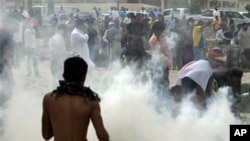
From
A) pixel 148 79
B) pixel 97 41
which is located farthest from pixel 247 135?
pixel 97 41

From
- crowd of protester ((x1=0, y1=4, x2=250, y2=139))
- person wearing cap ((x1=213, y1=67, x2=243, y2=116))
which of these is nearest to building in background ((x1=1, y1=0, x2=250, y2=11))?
crowd of protester ((x1=0, y1=4, x2=250, y2=139))

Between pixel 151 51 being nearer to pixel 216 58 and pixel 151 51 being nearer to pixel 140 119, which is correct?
pixel 140 119

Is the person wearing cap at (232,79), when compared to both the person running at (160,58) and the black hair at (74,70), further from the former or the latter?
the black hair at (74,70)

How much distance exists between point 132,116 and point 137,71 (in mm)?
2497

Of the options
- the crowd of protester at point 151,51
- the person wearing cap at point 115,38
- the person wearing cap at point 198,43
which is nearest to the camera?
the crowd of protester at point 151,51

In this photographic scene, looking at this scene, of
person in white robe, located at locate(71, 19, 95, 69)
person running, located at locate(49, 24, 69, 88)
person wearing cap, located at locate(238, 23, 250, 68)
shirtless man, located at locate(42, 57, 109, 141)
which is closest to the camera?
shirtless man, located at locate(42, 57, 109, 141)

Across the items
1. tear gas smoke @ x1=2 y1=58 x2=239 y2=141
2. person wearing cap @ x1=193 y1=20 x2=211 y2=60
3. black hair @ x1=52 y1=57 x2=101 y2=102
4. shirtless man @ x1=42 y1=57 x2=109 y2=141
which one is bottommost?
tear gas smoke @ x1=2 y1=58 x2=239 y2=141

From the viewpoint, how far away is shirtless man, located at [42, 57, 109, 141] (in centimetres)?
439

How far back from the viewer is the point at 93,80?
10.9 m

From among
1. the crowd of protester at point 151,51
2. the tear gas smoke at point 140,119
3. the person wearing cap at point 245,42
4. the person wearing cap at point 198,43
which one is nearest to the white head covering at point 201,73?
the crowd of protester at point 151,51

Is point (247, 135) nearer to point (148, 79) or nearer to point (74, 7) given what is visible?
point (148, 79)

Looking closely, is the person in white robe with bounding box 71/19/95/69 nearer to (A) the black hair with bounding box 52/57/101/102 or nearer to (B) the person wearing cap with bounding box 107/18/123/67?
(B) the person wearing cap with bounding box 107/18/123/67

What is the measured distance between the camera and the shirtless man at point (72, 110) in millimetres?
4391

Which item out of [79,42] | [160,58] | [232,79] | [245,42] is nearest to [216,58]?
[232,79]
